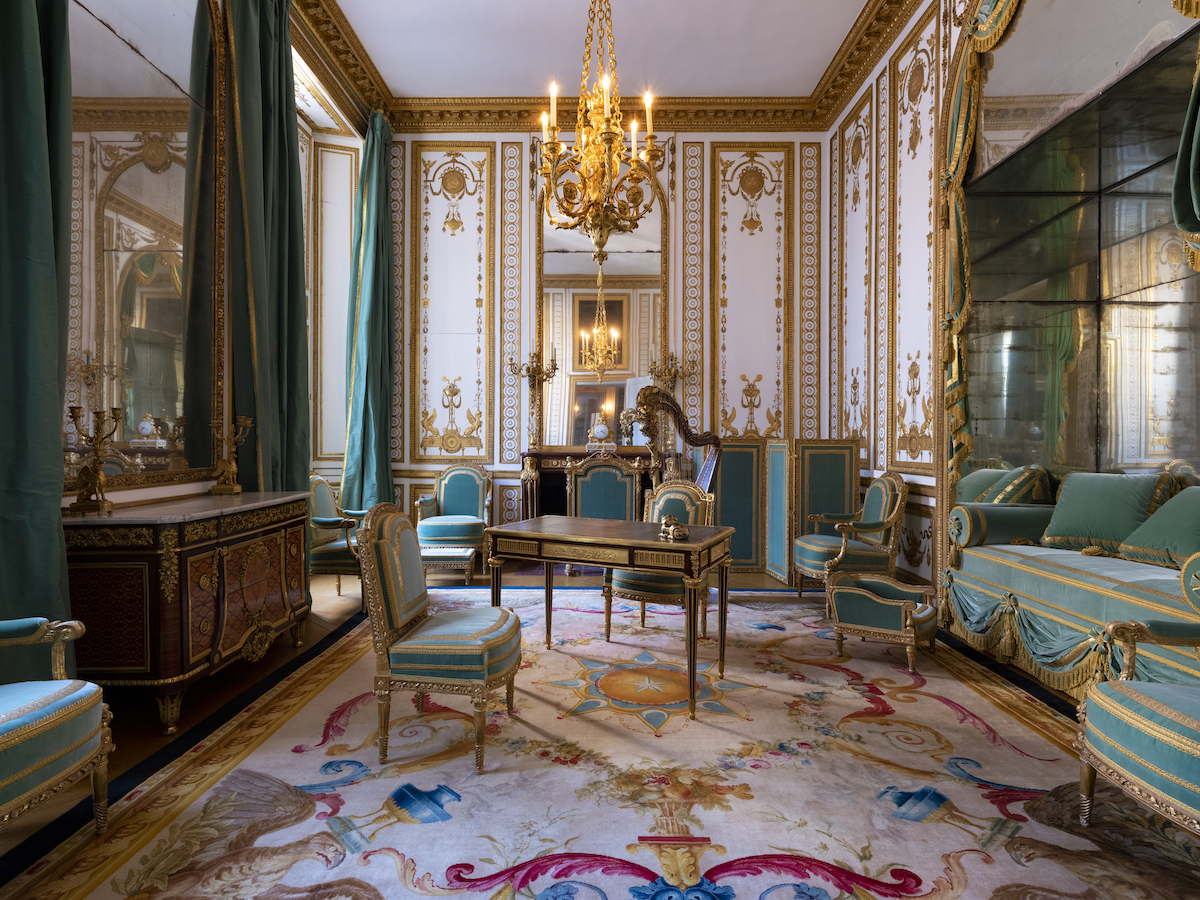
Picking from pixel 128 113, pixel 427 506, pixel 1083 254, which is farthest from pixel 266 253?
pixel 1083 254

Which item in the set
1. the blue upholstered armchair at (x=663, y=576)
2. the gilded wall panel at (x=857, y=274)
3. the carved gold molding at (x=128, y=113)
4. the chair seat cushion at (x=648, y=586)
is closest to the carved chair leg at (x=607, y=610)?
the blue upholstered armchair at (x=663, y=576)

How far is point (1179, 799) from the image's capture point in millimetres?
1856

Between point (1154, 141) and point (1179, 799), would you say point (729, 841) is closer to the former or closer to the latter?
point (1179, 799)

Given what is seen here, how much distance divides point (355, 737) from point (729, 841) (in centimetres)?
170

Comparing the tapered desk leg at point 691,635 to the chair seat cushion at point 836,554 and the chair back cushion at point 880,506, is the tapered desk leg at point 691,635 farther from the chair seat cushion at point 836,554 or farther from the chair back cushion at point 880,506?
the chair back cushion at point 880,506

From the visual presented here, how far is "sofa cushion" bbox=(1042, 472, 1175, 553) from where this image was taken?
3859 millimetres

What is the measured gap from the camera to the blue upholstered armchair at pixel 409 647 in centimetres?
268

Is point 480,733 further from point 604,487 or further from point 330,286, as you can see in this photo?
point 330,286

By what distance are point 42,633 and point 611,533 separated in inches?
92.7

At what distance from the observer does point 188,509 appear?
3.22 m

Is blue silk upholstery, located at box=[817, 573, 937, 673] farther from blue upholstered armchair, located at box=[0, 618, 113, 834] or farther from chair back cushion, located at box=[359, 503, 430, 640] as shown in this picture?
blue upholstered armchair, located at box=[0, 618, 113, 834]

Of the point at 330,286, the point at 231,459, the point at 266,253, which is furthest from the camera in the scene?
the point at 330,286

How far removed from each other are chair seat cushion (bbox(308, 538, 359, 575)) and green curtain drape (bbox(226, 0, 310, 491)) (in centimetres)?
71

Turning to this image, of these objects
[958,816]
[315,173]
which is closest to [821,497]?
[958,816]
